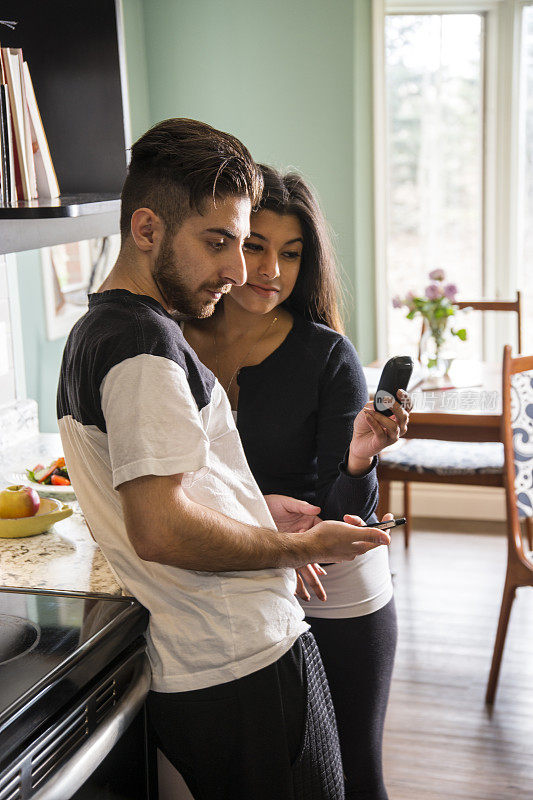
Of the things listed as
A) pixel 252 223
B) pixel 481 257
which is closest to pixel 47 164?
pixel 252 223

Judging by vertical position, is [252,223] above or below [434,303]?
above

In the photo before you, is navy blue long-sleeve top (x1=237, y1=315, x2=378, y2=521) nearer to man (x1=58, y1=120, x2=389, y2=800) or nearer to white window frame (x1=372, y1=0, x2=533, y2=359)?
man (x1=58, y1=120, x2=389, y2=800)

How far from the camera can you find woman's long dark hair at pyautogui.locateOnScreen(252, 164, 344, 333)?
155cm

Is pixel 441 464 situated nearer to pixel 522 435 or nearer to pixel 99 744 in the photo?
pixel 522 435

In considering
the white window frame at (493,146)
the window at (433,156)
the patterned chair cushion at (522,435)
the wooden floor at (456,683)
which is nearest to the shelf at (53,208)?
the patterned chair cushion at (522,435)

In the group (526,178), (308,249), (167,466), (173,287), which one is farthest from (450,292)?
(167,466)

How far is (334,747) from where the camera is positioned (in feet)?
4.11

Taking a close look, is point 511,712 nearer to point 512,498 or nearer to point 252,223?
point 512,498

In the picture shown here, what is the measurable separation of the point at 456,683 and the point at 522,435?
0.83 meters

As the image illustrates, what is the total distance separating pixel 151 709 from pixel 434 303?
7.16 feet

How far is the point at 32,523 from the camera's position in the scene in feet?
5.41

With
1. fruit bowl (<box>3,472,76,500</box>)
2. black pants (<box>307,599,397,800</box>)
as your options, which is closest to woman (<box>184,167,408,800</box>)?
black pants (<box>307,599,397,800</box>)

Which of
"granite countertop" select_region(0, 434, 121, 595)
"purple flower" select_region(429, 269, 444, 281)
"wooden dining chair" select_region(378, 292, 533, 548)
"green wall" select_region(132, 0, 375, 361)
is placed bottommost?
"wooden dining chair" select_region(378, 292, 533, 548)

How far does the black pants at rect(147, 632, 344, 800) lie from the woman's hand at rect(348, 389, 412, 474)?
36 centimetres
